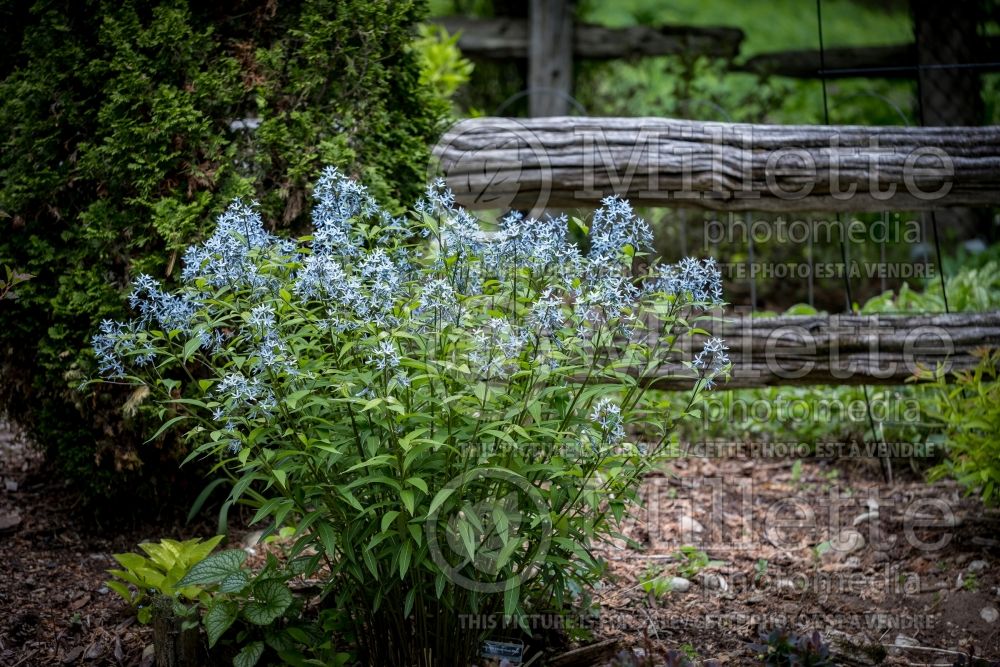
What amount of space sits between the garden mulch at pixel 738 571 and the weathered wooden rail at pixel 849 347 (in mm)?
591

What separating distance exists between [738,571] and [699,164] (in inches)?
69.8

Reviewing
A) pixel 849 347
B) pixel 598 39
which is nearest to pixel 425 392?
pixel 849 347

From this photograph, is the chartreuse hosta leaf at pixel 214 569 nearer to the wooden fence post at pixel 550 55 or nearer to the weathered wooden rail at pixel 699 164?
the weathered wooden rail at pixel 699 164

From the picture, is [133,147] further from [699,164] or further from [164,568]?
[699,164]

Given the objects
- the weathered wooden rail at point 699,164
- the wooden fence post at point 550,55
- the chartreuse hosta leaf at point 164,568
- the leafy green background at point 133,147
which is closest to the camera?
the chartreuse hosta leaf at point 164,568

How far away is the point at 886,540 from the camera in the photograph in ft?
12.6

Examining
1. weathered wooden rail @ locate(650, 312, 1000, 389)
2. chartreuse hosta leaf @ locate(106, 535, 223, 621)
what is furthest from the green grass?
chartreuse hosta leaf @ locate(106, 535, 223, 621)

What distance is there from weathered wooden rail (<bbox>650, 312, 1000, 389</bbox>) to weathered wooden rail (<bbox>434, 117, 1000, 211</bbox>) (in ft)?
1.81

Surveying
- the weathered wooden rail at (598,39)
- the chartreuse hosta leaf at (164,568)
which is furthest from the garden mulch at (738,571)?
the weathered wooden rail at (598,39)

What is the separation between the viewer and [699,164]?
157 inches

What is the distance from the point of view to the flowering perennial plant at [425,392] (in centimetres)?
222

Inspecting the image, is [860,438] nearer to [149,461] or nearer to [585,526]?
[585,526]

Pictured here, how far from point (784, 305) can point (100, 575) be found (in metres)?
5.11

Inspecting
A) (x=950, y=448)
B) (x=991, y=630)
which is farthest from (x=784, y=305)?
(x=991, y=630)
